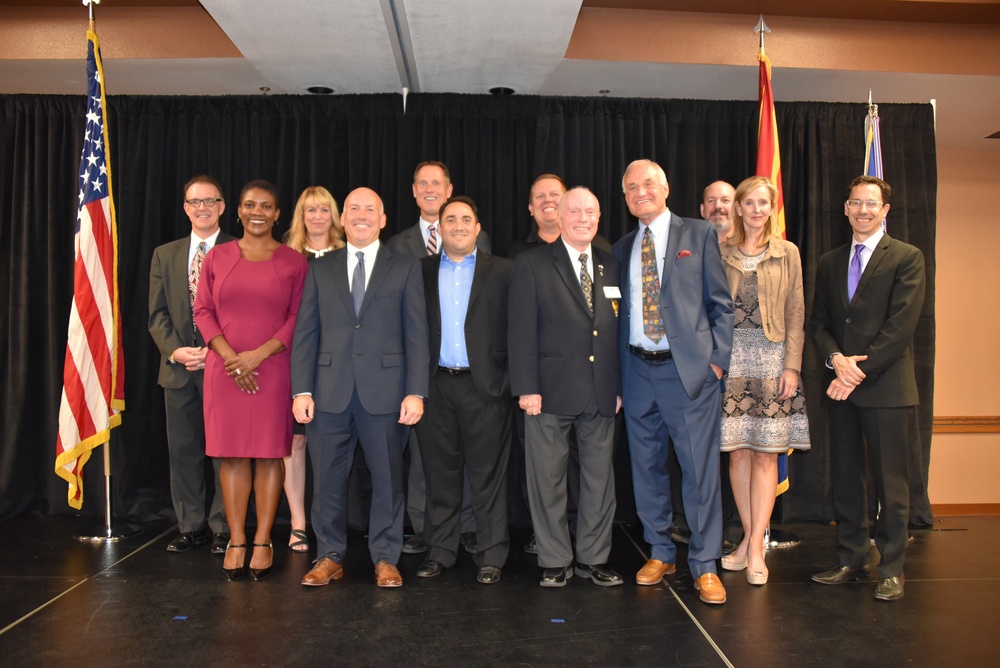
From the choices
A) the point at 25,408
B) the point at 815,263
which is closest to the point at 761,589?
the point at 815,263

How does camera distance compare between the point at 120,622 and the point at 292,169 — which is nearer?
the point at 120,622

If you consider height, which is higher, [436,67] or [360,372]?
[436,67]

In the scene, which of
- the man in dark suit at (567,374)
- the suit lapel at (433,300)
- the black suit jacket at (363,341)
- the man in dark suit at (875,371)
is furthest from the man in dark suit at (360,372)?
the man in dark suit at (875,371)

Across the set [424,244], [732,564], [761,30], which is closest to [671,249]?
[424,244]

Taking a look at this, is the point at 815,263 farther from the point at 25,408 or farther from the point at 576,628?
the point at 25,408

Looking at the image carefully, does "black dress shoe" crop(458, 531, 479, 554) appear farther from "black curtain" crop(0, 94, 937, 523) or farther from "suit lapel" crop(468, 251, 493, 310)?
"black curtain" crop(0, 94, 937, 523)

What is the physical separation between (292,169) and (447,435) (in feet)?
8.38

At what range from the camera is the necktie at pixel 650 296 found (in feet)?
10.7

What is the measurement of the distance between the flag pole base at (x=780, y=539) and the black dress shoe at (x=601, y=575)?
1171 millimetres

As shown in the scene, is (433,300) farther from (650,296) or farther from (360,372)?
(650,296)

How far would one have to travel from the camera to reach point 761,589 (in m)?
3.44

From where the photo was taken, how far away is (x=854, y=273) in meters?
3.48

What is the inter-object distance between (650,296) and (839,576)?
163cm

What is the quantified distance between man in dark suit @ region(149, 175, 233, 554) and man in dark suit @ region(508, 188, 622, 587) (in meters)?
1.82
